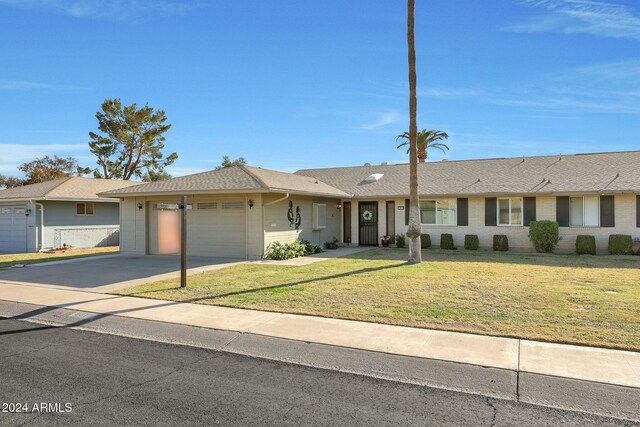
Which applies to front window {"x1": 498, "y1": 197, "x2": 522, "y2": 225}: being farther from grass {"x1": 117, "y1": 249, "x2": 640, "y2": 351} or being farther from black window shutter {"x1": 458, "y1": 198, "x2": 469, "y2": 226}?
grass {"x1": 117, "y1": 249, "x2": 640, "y2": 351}

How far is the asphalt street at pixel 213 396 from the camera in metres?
3.73

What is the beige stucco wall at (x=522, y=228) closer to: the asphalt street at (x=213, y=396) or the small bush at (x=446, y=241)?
the small bush at (x=446, y=241)

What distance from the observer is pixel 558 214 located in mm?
17906

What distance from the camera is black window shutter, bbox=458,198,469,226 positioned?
64.0ft

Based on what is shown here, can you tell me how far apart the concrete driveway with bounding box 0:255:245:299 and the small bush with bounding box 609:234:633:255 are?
14.6 meters

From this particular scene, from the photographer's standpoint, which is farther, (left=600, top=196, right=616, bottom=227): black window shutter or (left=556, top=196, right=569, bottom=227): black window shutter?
(left=556, top=196, right=569, bottom=227): black window shutter

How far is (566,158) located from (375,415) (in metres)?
21.7

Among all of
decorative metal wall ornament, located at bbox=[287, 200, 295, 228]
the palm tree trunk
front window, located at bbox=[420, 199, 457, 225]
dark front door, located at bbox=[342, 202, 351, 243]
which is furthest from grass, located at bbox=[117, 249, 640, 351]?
dark front door, located at bbox=[342, 202, 351, 243]

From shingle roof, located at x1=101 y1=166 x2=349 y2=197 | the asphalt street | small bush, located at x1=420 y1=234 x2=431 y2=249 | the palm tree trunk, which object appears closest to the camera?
the asphalt street

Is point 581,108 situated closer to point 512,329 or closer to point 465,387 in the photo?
point 512,329

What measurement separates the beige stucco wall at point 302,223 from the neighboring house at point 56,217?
9.94 m

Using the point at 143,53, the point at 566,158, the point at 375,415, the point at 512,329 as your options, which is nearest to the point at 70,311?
the point at 375,415

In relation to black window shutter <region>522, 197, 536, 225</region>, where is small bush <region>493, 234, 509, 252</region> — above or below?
below

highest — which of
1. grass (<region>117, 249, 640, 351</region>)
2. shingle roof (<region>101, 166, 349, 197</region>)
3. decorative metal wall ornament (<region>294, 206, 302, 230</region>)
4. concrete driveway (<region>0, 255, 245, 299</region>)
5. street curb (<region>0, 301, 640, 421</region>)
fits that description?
shingle roof (<region>101, 166, 349, 197</region>)
